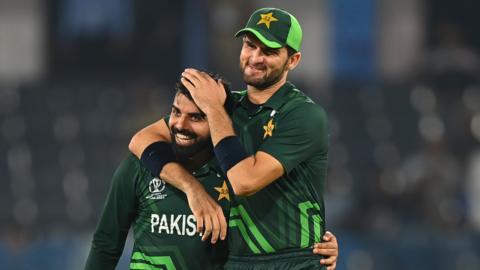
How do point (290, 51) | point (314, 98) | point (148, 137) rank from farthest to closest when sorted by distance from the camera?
point (314, 98)
point (148, 137)
point (290, 51)

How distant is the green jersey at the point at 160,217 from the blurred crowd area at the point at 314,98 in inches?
223

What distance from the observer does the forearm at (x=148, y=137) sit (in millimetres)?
5750

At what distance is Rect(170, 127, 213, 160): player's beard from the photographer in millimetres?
5523

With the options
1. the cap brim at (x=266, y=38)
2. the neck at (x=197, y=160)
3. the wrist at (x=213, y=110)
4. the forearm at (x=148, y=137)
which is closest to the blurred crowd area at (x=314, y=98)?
the forearm at (x=148, y=137)

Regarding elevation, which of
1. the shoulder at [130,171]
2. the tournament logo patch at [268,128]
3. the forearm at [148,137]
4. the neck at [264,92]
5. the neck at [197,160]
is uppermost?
the neck at [264,92]

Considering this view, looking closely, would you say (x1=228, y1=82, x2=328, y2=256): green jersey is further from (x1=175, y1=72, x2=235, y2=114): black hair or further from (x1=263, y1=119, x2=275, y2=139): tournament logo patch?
(x1=175, y1=72, x2=235, y2=114): black hair

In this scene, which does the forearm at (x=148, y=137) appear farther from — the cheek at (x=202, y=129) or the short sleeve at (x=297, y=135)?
the short sleeve at (x=297, y=135)

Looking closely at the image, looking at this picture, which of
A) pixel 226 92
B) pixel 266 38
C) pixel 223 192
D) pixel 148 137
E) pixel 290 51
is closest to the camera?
pixel 266 38

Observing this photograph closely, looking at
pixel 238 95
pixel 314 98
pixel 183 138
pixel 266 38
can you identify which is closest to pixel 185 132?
pixel 183 138

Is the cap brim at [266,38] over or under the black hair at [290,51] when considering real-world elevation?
over

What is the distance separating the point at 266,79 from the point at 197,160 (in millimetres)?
581

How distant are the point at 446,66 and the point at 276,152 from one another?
1061cm

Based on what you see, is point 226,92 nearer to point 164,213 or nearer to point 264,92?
point 264,92

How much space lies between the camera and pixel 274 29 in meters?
5.35
